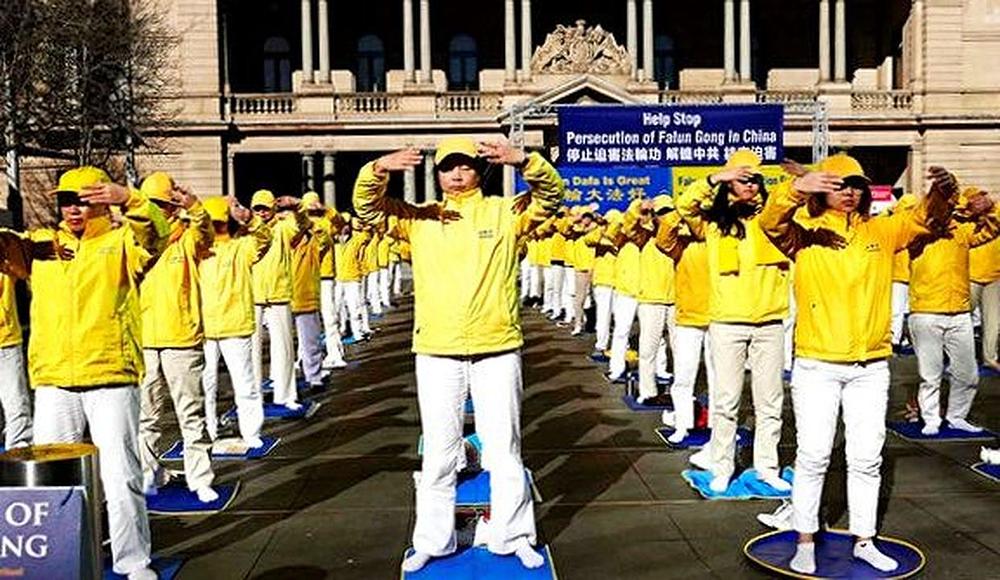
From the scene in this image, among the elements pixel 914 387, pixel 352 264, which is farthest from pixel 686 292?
pixel 352 264

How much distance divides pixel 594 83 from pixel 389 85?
9.61m

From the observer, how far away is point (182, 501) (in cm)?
911

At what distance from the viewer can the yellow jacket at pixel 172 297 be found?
895 cm

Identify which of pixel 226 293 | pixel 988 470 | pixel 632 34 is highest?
pixel 632 34

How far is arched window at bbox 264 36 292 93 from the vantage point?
5084 cm

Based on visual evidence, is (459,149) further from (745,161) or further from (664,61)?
(664,61)

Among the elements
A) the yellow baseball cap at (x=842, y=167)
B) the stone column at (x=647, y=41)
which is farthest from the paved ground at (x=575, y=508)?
the stone column at (x=647, y=41)

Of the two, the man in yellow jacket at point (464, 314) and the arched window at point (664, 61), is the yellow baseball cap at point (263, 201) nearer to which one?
the man in yellow jacket at point (464, 314)

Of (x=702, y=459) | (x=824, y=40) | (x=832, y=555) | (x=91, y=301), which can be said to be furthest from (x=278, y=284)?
(x=824, y=40)

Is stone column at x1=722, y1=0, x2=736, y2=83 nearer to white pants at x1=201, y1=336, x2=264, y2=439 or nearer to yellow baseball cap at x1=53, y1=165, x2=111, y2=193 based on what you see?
white pants at x1=201, y1=336, x2=264, y2=439

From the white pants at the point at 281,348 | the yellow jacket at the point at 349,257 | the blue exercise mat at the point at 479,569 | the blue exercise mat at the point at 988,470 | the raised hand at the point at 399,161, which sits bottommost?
the blue exercise mat at the point at 988,470

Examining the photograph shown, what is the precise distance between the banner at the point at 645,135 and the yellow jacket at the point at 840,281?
22.8 m

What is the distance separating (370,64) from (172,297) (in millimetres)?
43351

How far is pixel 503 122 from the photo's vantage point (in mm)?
44219
